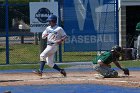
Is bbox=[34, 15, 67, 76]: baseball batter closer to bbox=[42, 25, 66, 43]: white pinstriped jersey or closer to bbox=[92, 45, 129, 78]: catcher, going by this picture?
bbox=[42, 25, 66, 43]: white pinstriped jersey

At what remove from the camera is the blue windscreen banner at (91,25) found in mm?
23047

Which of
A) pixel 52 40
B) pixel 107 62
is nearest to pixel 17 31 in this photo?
pixel 52 40

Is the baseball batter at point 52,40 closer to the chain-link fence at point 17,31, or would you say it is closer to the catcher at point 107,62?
the catcher at point 107,62

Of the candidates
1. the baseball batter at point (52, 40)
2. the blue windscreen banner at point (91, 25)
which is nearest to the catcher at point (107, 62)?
the baseball batter at point (52, 40)

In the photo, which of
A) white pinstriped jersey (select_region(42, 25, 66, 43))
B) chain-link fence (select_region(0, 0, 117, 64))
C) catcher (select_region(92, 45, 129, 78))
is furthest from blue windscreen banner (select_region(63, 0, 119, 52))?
catcher (select_region(92, 45, 129, 78))

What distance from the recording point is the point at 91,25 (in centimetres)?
2316

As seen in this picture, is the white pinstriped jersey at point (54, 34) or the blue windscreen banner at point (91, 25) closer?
the white pinstriped jersey at point (54, 34)

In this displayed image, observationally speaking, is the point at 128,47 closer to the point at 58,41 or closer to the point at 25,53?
the point at 25,53

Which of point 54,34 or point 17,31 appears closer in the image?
point 54,34

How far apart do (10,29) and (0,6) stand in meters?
1.17

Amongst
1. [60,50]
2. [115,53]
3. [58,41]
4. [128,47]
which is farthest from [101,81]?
[128,47]

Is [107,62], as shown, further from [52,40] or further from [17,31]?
[17,31]

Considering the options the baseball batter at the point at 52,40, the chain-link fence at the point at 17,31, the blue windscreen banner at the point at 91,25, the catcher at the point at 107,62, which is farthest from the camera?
the blue windscreen banner at the point at 91,25

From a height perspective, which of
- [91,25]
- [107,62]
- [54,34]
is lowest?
[107,62]
